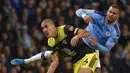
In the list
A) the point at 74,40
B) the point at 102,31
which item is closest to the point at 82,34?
the point at 74,40

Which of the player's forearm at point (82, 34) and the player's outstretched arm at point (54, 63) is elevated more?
the player's forearm at point (82, 34)

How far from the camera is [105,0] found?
21.3m

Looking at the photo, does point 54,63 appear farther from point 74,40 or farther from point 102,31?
point 102,31

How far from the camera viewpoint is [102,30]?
45.9ft

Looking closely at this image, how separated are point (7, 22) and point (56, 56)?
5697 mm

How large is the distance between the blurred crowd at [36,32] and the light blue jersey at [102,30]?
3748 mm

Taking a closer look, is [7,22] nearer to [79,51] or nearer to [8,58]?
[8,58]

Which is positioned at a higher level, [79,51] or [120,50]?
[79,51]

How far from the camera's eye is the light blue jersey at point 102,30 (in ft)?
45.5

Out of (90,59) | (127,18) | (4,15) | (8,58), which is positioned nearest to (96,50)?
(90,59)

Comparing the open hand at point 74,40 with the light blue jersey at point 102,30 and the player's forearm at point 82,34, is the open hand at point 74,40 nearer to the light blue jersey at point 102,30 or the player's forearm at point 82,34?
the player's forearm at point 82,34

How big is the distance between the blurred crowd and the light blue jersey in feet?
12.3

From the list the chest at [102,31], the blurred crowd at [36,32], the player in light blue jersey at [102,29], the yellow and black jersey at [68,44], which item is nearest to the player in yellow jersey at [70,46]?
the yellow and black jersey at [68,44]

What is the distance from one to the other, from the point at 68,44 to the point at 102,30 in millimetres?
1105
